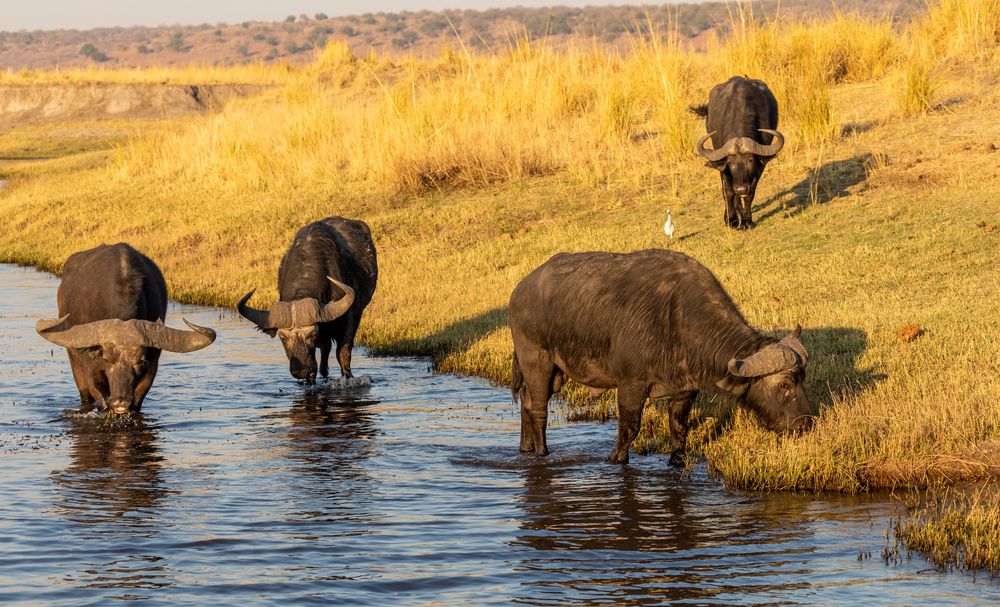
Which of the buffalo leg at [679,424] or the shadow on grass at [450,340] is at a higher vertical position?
the shadow on grass at [450,340]

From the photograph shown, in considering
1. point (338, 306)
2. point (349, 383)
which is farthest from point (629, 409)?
point (349, 383)

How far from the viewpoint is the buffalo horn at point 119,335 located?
34.0 ft

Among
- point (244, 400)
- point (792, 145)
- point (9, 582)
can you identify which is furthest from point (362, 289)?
point (792, 145)

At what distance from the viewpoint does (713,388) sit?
28.9 feet

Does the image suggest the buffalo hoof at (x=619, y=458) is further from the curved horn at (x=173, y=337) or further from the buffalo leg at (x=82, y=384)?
the buffalo leg at (x=82, y=384)

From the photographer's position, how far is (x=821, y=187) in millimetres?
18609

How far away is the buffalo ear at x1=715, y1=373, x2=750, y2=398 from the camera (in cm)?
868

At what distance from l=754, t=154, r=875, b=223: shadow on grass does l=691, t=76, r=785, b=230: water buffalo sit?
2.34 feet

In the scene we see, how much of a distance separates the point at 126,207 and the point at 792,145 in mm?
13364

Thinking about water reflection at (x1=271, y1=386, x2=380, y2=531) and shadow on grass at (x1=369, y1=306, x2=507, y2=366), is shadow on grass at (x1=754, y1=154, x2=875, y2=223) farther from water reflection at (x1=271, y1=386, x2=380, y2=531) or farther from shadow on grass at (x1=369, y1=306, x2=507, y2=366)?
water reflection at (x1=271, y1=386, x2=380, y2=531)

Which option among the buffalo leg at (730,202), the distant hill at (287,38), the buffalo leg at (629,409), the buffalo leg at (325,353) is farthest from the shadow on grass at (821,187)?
the distant hill at (287,38)

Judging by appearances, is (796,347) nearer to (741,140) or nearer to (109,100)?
(741,140)

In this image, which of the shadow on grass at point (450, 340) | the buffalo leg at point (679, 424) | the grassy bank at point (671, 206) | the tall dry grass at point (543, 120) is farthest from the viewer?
the tall dry grass at point (543, 120)

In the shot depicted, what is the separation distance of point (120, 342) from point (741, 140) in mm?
9197
